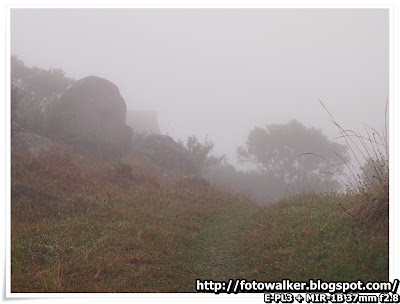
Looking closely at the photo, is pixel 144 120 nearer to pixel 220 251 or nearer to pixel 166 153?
pixel 166 153

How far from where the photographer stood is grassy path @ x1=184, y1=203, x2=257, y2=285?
174 inches

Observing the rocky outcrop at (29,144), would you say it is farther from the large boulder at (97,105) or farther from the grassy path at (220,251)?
the grassy path at (220,251)

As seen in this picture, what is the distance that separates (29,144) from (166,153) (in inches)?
405

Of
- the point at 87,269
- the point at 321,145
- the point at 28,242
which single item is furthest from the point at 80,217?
the point at 321,145

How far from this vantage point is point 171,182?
13.2 m

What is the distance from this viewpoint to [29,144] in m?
12.1

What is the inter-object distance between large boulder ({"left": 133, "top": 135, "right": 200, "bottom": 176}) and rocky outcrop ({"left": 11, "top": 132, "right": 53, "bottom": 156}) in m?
7.89

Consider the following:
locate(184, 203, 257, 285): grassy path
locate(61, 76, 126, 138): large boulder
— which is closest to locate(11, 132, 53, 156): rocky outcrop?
locate(61, 76, 126, 138): large boulder

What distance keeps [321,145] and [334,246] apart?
3227cm

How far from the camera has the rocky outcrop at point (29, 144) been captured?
11648 mm

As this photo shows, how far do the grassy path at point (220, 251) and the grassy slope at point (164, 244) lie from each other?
24 millimetres

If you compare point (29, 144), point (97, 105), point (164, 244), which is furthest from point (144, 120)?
point (164, 244)

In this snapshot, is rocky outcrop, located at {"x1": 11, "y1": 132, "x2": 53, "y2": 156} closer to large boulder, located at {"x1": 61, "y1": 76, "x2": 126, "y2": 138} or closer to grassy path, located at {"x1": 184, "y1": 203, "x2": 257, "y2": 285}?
large boulder, located at {"x1": 61, "y1": 76, "x2": 126, "y2": 138}
